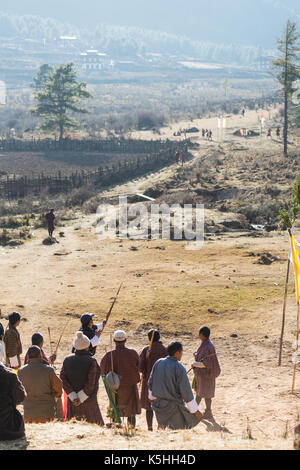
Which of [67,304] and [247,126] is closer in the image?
[67,304]

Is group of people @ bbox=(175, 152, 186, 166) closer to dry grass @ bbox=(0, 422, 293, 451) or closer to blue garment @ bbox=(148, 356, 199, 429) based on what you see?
blue garment @ bbox=(148, 356, 199, 429)

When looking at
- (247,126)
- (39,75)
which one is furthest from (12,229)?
(39,75)

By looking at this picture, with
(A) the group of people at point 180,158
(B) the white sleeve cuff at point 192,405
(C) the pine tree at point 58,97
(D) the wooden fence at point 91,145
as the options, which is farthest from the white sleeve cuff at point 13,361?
(C) the pine tree at point 58,97

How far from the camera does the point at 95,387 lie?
26.5ft

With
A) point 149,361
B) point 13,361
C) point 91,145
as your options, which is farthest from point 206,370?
point 91,145

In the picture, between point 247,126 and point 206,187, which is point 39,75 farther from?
point 206,187

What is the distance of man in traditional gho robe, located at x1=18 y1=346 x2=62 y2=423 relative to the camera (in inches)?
309

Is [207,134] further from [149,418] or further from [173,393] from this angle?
[173,393]

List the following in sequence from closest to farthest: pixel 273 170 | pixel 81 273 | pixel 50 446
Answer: pixel 50 446 < pixel 81 273 < pixel 273 170

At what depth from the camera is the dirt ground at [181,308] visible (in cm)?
741

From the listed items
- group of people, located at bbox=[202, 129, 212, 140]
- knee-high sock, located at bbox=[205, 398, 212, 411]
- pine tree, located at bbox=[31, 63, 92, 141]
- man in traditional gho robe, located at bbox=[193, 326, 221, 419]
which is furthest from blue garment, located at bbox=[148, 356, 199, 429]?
pine tree, located at bbox=[31, 63, 92, 141]

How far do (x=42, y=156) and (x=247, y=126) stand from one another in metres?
21.7
